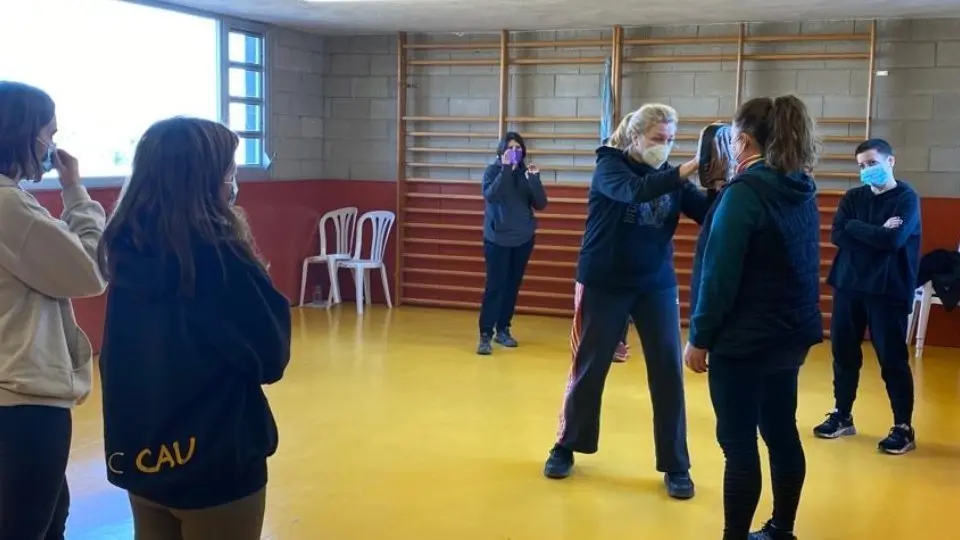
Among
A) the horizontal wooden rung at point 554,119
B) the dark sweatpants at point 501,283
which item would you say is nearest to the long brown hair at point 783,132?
the dark sweatpants at point 501,283

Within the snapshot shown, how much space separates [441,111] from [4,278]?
20.9 feet

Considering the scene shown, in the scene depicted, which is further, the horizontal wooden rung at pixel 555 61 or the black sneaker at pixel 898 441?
the horizontal wooden rung at pixel 555 61

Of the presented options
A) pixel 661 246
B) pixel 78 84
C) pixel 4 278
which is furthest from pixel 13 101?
pixel 78 84

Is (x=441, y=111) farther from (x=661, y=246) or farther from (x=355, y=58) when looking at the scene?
(x=661, y=246)

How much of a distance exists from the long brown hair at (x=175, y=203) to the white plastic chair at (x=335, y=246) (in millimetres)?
6357

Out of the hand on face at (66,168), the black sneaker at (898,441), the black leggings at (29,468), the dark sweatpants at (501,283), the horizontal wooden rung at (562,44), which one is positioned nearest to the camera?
the black leggings at (29,468)

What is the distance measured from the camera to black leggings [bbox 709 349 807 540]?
107 inches

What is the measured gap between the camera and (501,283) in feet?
21.2

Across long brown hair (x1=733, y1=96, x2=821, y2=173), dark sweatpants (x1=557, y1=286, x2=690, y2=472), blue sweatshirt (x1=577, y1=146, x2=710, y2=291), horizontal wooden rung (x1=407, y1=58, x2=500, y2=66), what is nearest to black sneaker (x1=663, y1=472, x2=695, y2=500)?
dark sweatpants (x1=557, y1=286, x2=690, y2=472)

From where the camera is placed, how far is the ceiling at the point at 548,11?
248 inches

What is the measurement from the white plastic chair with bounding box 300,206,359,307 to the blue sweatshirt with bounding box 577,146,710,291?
15.5 ft

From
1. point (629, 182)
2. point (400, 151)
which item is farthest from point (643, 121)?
point (400, 151)

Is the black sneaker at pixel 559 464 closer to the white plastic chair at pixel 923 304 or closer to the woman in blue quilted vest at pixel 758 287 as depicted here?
the woman in blue quilted vest at pixel 758 287

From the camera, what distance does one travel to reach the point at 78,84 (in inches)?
236
